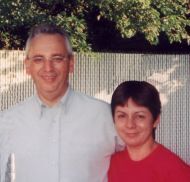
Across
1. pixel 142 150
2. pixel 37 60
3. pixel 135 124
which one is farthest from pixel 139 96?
pixel 37 60

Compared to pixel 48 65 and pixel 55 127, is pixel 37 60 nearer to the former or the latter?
pixel 48 65

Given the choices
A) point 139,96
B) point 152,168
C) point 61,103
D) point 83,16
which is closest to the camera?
point 152,168

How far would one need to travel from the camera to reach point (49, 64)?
3221 millimetres

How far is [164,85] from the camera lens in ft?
38.6

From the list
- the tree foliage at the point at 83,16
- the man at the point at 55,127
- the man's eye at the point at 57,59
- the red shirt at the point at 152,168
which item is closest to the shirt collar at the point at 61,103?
the man at the point at 55,127

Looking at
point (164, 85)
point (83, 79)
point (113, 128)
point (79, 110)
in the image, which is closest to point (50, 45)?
point (79, 110)

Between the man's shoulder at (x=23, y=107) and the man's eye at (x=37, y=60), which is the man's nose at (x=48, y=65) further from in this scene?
the man's shoulder at (x=23, y=107)

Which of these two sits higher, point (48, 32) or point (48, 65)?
point (48, 32)

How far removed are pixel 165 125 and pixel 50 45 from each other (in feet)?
28.9

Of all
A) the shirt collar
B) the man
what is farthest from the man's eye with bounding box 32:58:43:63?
the shirt collar

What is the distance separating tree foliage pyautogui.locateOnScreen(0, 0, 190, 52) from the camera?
32.5 ft

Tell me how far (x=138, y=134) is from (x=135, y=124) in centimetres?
6

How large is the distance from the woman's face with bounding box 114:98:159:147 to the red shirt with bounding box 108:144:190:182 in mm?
96

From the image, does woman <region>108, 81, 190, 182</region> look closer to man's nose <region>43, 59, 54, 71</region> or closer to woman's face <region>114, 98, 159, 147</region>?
woman's face <region>114, 98, 159, 147</region>
